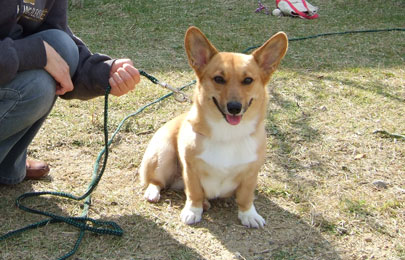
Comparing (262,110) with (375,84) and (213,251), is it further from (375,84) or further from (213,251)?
(375,84)

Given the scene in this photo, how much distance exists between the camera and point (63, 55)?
2316 mm

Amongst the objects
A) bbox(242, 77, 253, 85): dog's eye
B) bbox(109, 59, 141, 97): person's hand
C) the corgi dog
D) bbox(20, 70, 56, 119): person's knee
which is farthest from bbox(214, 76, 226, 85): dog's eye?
bbox(20, 70, 56, 119): person's knee

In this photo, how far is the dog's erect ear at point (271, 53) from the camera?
2.41 meters

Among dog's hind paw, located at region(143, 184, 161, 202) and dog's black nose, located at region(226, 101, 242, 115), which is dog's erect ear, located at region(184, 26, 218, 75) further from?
dog's hind paw, located at region(143, 184, 161, 202)

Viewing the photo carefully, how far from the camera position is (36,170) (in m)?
2.69

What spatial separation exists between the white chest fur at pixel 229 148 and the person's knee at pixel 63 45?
801mm

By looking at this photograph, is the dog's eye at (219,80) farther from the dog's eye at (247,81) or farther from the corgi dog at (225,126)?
the dog's eye at (247,81)

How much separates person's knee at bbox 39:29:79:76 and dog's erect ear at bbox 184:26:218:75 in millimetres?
591

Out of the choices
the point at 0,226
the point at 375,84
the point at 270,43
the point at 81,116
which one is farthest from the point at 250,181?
the point at 375,84

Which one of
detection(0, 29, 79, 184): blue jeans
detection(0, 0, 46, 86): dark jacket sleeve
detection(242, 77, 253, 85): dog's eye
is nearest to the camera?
detection(0, 0, 46, 86): dark jacket sleeve

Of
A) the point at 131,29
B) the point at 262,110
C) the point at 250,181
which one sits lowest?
the point at 131,29

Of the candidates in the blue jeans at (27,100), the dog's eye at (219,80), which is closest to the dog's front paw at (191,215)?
the dog's eye at (219,80)

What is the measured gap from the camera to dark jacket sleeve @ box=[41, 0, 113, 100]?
7.69 ft

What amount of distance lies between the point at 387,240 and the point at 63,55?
1912 mm
